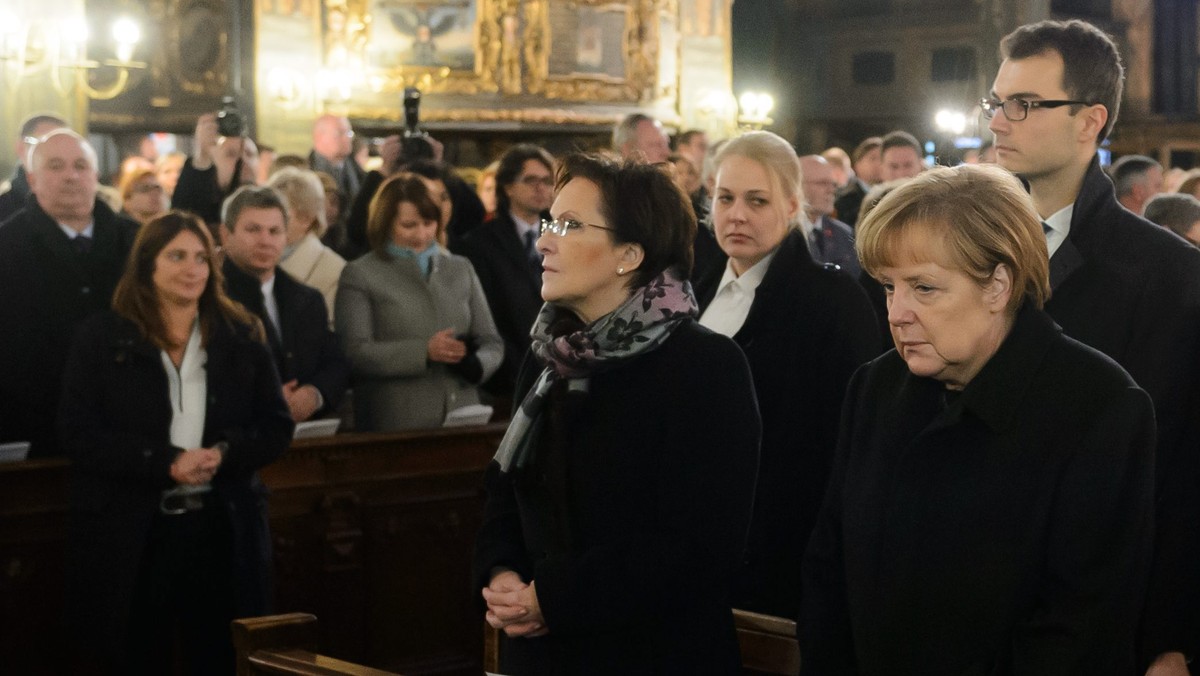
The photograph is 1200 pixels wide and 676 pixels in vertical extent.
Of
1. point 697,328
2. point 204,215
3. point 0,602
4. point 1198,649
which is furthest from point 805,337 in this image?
point 204,215

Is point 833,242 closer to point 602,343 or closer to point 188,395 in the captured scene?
point 188,395

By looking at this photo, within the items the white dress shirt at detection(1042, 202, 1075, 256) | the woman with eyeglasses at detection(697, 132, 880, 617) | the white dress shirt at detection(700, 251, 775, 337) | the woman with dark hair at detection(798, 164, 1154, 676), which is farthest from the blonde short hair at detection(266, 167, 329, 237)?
the woman with dark hair at detection(798, 164, 1154, 676)

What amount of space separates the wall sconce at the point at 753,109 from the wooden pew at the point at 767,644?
42.9 ft

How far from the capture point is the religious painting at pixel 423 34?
14883 millimetres

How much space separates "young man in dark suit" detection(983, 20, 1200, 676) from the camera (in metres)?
2.77

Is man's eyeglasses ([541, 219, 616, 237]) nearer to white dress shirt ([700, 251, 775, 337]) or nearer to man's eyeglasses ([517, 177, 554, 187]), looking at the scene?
white dress shirt ([700, 251, 775, 337])

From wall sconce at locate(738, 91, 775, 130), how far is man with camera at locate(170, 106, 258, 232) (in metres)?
9.24

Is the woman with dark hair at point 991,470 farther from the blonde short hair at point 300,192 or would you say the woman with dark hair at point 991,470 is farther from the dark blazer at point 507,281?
the blonde short hair at point 300,192

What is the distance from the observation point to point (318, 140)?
1048 centimetres

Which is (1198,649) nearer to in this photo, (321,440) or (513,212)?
(321,440)

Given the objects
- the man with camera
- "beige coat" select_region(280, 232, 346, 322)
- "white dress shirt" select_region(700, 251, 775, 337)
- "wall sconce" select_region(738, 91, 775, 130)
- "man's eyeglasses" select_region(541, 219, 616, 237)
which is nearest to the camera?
"man's eyeglasses" select_region(541, 219, 616, 237)

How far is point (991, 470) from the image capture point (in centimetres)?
218

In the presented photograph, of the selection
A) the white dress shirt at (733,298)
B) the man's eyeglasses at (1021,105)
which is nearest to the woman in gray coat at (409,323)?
the white dress shirt at (733,298)

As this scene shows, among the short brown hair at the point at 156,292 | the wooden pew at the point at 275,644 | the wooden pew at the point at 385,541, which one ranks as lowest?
the wooden pew at the point at 385,541
